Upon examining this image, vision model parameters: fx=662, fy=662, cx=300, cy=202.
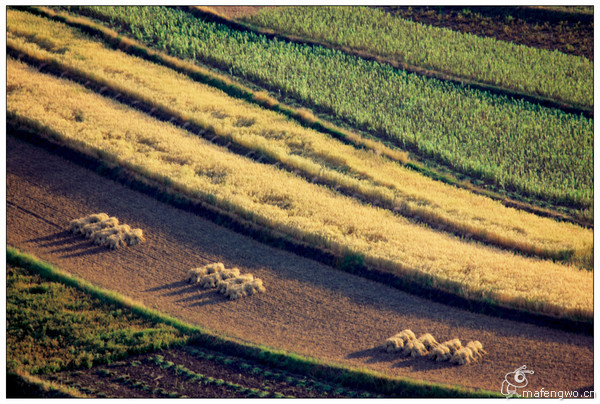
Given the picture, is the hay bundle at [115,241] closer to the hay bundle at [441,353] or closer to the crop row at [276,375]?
the crop row at [276,375]

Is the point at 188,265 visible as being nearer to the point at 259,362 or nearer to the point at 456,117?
the point at 259,362

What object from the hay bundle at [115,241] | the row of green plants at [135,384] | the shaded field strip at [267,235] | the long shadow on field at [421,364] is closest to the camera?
the row of green plants at [135,384]

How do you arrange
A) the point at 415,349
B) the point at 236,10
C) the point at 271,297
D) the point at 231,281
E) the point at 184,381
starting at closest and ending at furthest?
1. the point at 184,381
2. the point at 415,349
3. the point at 271,297
4. the point at 231,281
5. the point at 236,10

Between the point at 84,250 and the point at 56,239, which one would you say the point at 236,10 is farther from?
the point at 84,250

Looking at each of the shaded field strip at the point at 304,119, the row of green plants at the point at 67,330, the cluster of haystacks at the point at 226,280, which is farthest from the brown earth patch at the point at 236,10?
the row of green plants at the point at 67,330

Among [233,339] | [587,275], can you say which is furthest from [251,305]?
[587,275]

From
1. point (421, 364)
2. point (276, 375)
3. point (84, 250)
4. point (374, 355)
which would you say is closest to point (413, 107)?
point (374, 355)
